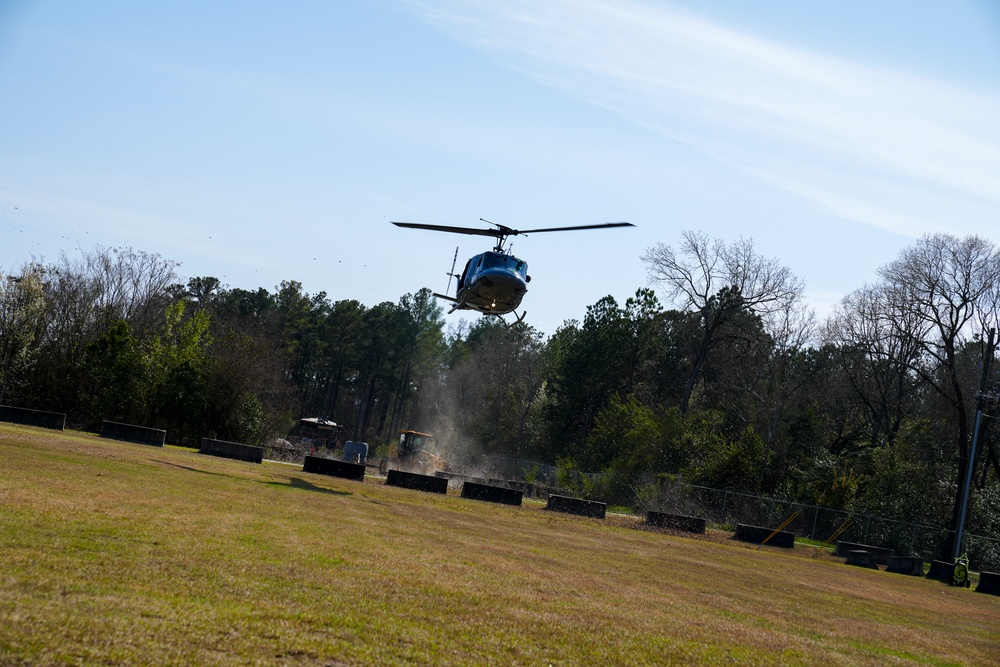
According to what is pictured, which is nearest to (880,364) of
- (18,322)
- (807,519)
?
(807,519)

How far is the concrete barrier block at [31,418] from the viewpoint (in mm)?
34531

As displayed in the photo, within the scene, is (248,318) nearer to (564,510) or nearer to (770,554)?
(564,510)

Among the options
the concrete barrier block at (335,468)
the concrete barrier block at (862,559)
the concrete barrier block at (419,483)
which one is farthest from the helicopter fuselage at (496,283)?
the concrete barrier block at (862,559)

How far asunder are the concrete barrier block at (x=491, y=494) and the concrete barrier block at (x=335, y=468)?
13.1 feet

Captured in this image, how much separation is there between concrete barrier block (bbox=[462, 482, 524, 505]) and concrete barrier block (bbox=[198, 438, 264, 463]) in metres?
8.33

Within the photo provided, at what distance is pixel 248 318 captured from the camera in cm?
9681

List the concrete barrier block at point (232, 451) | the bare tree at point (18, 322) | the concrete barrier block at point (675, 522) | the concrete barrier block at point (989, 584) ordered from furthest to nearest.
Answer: the bare tree at point (18, 322) < the concrete barrier block at point (232, 451) < the concrete barrier block at point (675, 522) < the concrete barrier block at point (989, 584)

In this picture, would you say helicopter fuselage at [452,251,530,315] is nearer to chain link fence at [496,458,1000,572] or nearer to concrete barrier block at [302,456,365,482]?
concrete barrier block at [302,456,365,482]

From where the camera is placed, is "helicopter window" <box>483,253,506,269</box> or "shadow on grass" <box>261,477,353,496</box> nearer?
"shadow on grass" <box>261,477,353,496</box>

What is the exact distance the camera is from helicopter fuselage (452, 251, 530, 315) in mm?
30547

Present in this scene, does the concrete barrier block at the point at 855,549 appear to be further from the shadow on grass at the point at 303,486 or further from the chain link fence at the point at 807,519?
the shadow on grass at the point at 303,486

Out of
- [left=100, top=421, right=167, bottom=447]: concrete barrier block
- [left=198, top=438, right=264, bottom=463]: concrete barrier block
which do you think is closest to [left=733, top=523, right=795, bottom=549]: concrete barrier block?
[left=198, top=438, right=264, bottom=463]: concrete barrier block

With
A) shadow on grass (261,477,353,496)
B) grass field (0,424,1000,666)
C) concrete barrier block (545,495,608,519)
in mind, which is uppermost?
grass field (0,424,1000,666)

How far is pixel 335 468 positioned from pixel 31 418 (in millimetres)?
12122
